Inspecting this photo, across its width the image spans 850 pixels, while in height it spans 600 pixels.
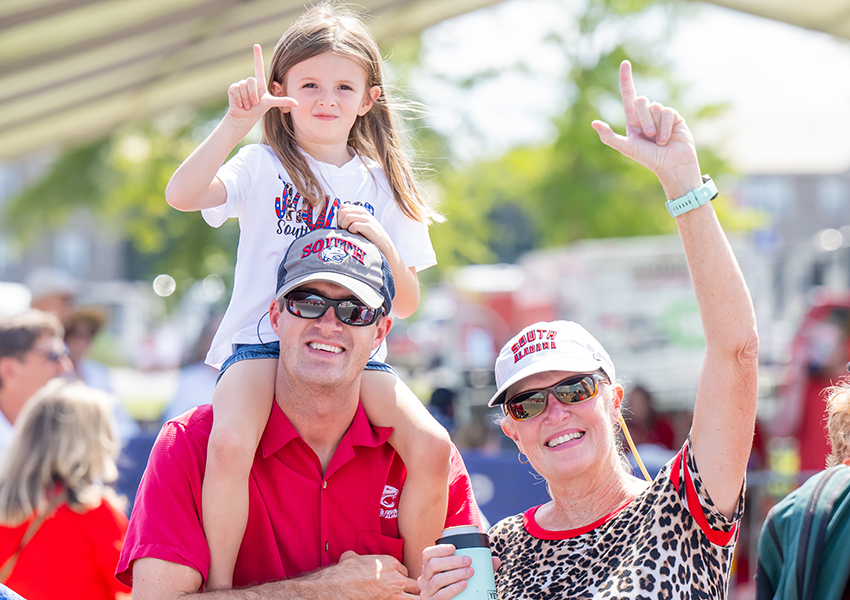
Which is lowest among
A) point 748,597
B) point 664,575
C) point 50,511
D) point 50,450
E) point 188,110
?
point 748,597

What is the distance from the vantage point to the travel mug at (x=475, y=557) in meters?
2.20

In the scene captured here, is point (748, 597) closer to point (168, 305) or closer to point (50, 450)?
point (50, 450)

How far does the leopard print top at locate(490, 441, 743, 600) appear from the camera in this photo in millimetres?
2227

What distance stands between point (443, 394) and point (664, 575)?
19.7 feet

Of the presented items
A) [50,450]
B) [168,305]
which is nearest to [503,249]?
[168,305]

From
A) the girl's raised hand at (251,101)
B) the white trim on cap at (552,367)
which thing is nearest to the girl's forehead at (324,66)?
the girl's raised hand at (251,101)

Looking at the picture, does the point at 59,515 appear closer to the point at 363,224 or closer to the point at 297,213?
the point at 297,213

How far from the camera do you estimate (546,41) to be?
17.5 metres

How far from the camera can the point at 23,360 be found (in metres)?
4.91

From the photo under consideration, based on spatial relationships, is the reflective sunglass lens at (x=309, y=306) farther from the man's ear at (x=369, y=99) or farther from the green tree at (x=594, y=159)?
the green tree at (x=594, y=159)

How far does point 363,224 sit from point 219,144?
1.65ft

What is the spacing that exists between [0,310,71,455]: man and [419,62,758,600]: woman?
3.43 metres

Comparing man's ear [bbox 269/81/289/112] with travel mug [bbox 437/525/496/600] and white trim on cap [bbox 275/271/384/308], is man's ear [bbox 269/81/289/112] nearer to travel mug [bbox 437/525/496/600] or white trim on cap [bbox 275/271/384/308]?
white trim on cap [bbox 275/271/384/308]

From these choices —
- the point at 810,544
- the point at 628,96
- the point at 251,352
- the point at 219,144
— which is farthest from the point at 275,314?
the point at 810,544
